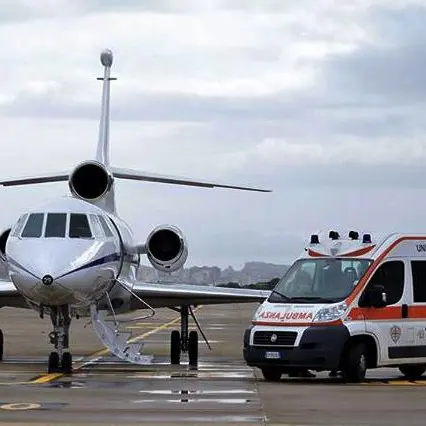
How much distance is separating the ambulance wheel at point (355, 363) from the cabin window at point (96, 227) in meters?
5.85

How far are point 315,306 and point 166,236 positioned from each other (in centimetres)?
674

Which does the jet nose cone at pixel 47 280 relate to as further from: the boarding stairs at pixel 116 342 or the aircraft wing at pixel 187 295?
the aircraft wing at pixel 187 295

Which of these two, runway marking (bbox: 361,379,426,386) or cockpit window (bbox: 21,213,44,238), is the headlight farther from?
cockpit window (bbox: 21,213,44,238)

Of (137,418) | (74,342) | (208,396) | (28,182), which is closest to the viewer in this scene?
(137,418)

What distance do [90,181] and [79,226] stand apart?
4.06m

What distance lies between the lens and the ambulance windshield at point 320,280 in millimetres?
19547

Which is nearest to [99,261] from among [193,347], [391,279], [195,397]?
[193,347]

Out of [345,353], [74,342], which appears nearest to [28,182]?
[74,342]

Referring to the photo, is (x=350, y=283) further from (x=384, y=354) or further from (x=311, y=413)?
(x=311, y=413)

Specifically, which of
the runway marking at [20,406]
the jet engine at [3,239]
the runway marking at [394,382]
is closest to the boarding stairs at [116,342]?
the jet engine at [3,239]

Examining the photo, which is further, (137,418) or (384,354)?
(384,354)

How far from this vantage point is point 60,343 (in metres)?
21.2

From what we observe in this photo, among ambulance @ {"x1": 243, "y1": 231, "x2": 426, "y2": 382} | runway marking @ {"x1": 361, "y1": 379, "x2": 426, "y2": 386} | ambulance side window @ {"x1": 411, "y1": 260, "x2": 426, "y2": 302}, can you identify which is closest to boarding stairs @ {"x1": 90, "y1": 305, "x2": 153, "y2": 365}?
ambulance @ {"x1": 243, "y1": 231, "x2": 426, "y2": 382}

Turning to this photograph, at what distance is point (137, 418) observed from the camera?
13.6 meters
